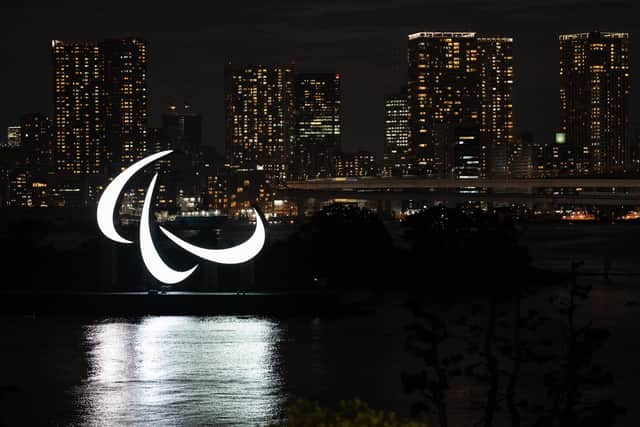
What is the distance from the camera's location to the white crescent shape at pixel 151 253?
3241 centimetres

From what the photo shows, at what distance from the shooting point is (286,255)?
4481 cm

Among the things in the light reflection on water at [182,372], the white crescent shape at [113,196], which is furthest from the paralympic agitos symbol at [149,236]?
the light reflection on water at [182,372]

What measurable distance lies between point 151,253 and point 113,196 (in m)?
3.16

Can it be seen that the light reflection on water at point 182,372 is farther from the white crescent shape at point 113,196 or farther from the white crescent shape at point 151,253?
the white crescent shape at point 113,196

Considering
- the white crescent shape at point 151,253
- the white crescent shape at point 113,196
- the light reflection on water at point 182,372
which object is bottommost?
the light reflection on water at point 182,372

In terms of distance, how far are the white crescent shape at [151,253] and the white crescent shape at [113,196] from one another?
27.3 inches

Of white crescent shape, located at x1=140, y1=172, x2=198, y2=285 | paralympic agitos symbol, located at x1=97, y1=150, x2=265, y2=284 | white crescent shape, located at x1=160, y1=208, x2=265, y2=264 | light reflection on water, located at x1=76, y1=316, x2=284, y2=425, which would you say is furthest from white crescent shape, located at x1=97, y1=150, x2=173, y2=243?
light reflection on water, located at x1=76, y1=316, x2=284, y2=425

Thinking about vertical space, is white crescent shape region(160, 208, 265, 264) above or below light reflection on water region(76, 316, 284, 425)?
above

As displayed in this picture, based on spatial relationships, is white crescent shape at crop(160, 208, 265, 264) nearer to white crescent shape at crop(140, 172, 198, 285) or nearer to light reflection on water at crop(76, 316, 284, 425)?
white crescent shape at crop(140, 172, 198, 285)

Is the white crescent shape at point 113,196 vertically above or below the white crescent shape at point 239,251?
above

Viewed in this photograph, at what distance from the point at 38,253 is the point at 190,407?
2692 centimetres

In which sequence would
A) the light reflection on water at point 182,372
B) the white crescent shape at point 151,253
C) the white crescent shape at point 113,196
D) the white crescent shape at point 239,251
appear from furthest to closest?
1. the white crescent shape at point 239,251
2. the white crescent shape at point 151,253
3. the white crescent shape at point 113,196
4. the light reflection on water at point 182,372

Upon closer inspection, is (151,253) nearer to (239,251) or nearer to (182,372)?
(239,251)

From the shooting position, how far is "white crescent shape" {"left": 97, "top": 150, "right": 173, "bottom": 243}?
31.2 metres
